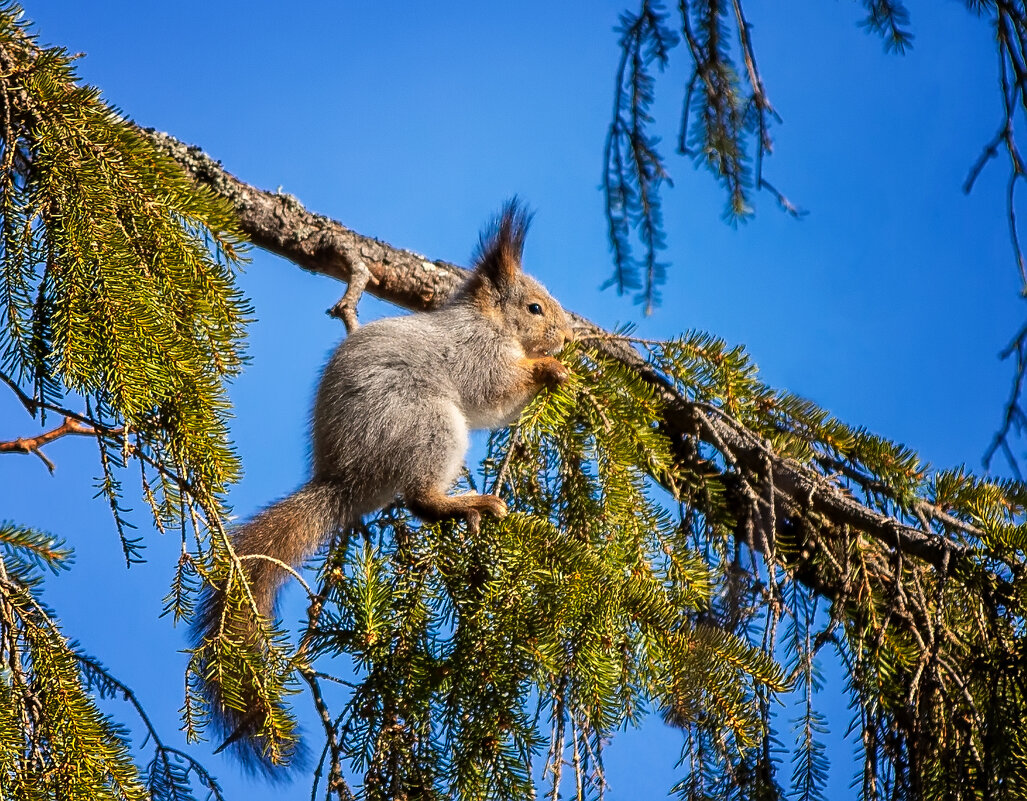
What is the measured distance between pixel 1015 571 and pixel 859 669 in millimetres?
268

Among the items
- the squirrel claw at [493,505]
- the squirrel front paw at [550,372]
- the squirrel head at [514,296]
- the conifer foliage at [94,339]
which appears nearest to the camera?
the conifer foliage at [94,339]

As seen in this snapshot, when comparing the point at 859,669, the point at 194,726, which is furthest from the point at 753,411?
the point at 194,726

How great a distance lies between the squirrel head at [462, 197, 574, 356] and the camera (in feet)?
7.22

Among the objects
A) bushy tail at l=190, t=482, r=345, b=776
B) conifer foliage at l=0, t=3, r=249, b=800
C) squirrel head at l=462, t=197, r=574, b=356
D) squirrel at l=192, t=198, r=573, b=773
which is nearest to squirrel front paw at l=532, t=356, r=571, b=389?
squirrel at l=192, t=198, r=573, b=773

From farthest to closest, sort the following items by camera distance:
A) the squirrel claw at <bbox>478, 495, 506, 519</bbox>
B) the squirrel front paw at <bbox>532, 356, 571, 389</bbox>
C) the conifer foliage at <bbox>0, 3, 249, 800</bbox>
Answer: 1. the squirrel front paw at <bbox>532, 356, 571, 389</bbox>
2. the squirrel claw at <bbox>478, 495, 506, 519</bbox>
3. the conifer foliage at <bbox>0, 3, 249, 800</bbox>

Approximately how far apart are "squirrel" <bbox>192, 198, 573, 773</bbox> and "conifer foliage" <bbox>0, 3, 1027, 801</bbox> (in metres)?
0.10

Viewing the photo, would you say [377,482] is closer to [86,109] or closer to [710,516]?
[710,516]

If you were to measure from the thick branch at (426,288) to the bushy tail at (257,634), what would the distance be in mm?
643

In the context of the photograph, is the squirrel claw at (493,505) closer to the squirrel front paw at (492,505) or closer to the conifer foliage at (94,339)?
the squirrel front paw at (492,505)

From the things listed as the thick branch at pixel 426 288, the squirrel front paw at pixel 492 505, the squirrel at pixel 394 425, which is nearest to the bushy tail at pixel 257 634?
the squirrel at pixel 394 425

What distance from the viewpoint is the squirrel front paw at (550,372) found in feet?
5.77

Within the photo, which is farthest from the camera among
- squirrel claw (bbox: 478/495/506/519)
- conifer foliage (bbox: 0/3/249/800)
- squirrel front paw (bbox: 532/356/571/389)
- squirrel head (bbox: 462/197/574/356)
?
squirrel head (bbox: 462/197/574/356)

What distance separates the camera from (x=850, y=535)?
5.16ft

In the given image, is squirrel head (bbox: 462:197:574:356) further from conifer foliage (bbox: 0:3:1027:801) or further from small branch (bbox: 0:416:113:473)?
small branch (bbox: 0:416:113:473)
